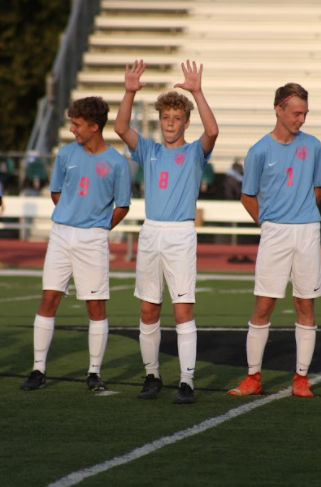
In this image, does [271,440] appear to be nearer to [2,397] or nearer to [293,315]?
[2,397]

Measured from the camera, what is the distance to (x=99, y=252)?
26.2ft

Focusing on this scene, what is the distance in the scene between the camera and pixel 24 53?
33906mm

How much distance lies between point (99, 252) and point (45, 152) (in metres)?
17.1

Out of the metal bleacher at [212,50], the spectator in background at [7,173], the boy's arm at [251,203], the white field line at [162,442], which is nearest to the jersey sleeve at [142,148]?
the boy's arm at [251,203]

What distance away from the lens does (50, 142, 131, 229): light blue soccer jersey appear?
794 centimetres

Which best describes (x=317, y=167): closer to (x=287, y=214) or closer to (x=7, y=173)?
(x=287, y=214)

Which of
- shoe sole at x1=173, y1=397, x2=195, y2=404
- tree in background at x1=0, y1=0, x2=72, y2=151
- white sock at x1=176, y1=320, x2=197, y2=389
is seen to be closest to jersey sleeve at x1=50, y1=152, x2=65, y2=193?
white sock at x1=176, y1=320, x2=197, y2=389

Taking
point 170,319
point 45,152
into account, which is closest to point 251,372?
point 170,319

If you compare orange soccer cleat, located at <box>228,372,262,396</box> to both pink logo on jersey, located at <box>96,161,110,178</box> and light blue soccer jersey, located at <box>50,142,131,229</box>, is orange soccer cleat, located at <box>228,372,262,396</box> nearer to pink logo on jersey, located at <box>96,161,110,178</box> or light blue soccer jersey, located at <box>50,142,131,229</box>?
light blue soccer jersey, located at <box>50,142,131,229</box>

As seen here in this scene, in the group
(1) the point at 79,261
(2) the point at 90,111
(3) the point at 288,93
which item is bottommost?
(1) the point at 79,261

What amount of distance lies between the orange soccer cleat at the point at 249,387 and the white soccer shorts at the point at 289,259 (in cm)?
52

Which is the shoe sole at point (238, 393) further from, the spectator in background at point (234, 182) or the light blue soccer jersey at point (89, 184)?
the spectator in background at point (234, 182)

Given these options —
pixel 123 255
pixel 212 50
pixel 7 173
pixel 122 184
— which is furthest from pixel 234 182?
pixel 122 184

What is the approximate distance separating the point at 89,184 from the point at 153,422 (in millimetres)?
1741
